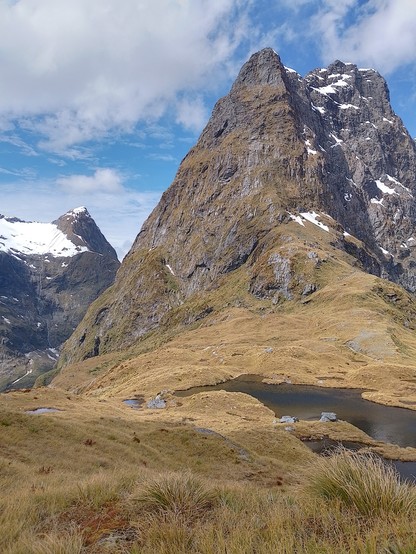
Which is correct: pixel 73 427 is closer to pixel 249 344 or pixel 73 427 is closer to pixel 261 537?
pixel 261 537

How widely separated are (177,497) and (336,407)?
8337 centimetres

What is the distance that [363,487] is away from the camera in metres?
8.04

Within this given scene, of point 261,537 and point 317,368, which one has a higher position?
point 261,537

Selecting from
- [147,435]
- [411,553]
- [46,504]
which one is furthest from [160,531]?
[147,435]

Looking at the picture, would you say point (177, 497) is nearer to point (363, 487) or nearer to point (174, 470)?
point (363, 487)

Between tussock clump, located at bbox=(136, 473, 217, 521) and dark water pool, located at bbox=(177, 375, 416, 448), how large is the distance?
60905 millimetres

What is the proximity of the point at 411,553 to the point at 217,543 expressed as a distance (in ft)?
8.96

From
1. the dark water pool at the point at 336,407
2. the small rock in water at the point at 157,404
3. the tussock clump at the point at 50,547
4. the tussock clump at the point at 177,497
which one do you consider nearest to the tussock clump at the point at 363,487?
the tussock clump at the point at 177,497

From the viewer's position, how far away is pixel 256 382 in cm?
11050

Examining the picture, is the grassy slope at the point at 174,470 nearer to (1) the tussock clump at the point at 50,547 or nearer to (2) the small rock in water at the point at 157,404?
(1) the tussock clump at the point at 50,547

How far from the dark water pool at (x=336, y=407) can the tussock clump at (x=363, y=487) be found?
60.5 metres

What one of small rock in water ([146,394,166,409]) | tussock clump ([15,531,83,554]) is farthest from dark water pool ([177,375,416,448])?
tussock clump ([15,531,83,554])

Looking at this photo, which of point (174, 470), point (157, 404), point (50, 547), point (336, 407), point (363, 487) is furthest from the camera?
point (336, 407)

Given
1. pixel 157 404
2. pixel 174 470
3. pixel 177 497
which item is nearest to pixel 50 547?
pixel 177 497
